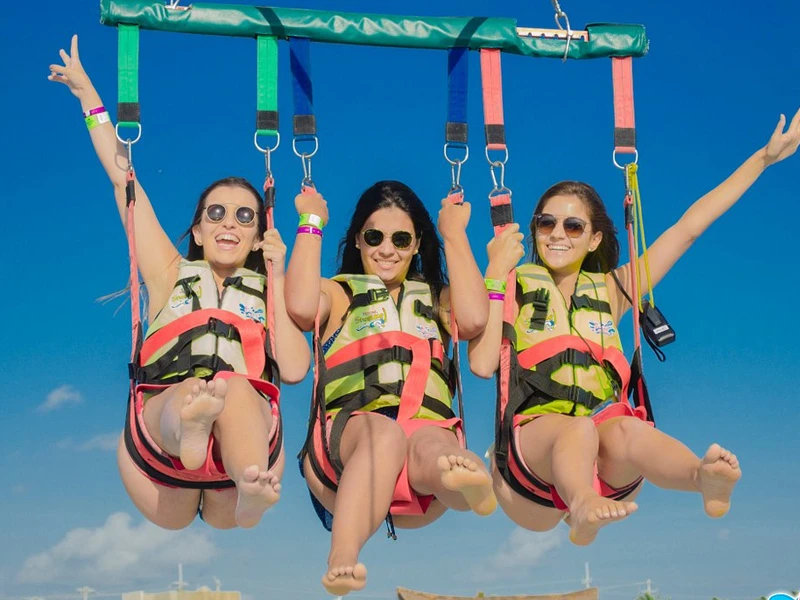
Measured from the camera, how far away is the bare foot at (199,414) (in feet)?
17.4

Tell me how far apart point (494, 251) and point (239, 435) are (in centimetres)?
176

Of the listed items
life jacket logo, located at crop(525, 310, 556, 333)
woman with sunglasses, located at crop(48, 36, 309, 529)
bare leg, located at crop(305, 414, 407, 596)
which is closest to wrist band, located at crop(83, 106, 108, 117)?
woman with sunglasses, located at crop(48, 36, 309, 529)

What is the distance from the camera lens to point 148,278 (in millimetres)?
6688

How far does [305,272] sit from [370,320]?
67cm

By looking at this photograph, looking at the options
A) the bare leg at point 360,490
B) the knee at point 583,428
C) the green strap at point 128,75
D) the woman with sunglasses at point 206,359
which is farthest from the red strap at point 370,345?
the green strap at point 128,75

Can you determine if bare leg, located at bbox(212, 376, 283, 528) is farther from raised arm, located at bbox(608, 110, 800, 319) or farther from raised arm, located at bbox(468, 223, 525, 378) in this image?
raised arm, located at bbox(608, 110, 800, 319)

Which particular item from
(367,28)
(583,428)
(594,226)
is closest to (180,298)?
(367,28)

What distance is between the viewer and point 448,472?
5.36 metres

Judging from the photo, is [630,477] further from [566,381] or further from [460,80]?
[460,80]

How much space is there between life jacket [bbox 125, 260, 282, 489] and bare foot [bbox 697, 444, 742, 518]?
203 cm

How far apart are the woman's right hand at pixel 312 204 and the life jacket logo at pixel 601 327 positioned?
172cm

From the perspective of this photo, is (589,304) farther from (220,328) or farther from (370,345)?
(220,328)

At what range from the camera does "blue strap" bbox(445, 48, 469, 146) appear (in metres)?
6.31

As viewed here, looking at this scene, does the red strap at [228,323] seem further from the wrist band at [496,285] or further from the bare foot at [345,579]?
the bare foot at [345,579]
